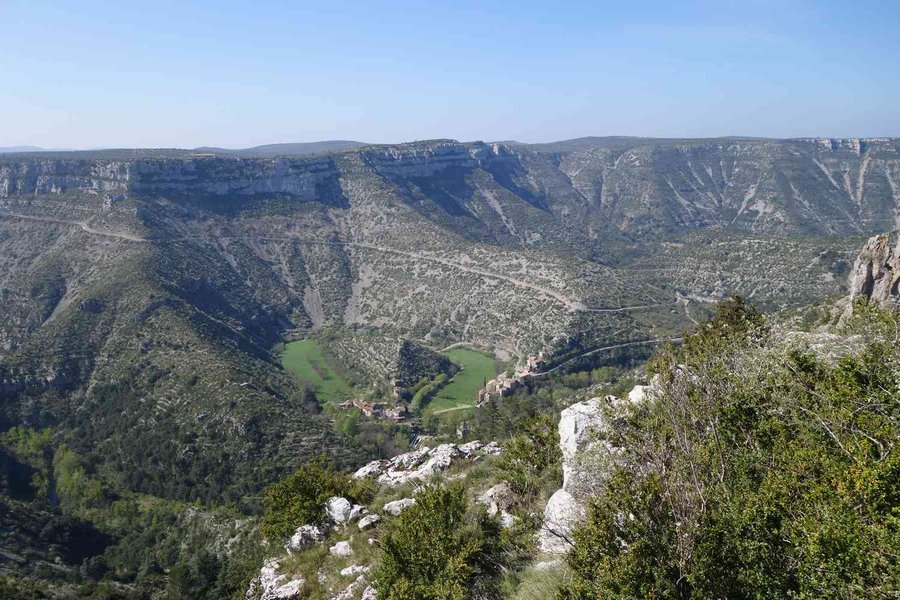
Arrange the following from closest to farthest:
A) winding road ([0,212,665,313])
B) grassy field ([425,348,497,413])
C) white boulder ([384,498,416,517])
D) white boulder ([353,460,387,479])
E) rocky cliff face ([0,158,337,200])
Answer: white boulder ([384,498,416,517]), white boulder ([353,460,387,479]), grassy field ([425,348,497,413]), winding road ([0,212,665,313]), rocky cliff face ([0,158,337,200])

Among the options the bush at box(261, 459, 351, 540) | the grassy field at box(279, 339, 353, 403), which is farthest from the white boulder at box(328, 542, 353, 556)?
the grassy field at box(279, 339, 353, 403)

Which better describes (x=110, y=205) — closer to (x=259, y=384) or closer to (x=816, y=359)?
(x=259, y=384)

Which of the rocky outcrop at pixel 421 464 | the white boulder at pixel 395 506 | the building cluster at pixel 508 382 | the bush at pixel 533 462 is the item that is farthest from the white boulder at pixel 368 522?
the building cluster at pixel 508 382

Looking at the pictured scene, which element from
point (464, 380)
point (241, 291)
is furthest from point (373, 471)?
point (241, 291)

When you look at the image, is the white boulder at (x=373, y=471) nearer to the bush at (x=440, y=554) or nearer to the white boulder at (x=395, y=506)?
the white boulder at (x=395, y=506)

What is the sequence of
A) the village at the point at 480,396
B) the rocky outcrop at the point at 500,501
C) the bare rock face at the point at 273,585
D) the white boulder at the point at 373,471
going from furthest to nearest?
the village at the point at 480,396, the white boulder at the point at 373,471, the bare rock face at the point at 273,585, the rocky outcrop at the point at 500,501

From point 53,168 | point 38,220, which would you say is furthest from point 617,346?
point 53,168

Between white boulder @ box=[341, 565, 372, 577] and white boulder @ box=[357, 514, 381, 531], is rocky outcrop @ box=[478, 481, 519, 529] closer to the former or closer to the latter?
white boulder @ box=[357, 514, 381, 531]
